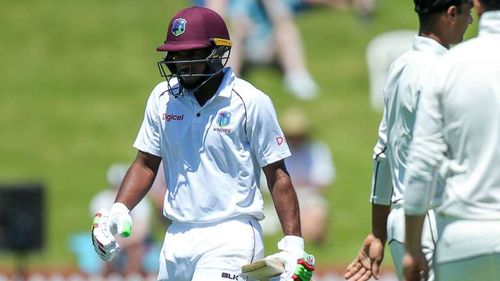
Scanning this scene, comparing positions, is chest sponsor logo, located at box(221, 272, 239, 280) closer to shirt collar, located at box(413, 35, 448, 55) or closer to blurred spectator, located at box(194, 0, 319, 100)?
shirt collar, located at box(413, 35, 448, 55)

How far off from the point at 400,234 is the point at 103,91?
13885 mm

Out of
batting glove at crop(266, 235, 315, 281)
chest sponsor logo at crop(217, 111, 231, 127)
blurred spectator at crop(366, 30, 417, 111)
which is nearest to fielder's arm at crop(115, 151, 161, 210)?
chest sponsor logo at crop(217, 111, 231, 127)

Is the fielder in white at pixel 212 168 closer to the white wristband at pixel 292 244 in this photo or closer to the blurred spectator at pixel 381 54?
the white wristband at pixel 292 244

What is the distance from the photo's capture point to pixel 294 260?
639cm

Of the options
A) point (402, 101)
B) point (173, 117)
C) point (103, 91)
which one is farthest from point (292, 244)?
point (103, 91)

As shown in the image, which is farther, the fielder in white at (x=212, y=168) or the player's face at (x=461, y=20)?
the fielder in white at (x=212, y=168)

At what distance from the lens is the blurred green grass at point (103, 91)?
58.7ft

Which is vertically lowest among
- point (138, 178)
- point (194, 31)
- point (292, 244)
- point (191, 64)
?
point (292, 244)

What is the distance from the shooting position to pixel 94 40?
20297 mm

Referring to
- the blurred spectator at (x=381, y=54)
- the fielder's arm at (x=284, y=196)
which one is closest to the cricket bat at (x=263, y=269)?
the fielder's arm at (x=284, y=196)

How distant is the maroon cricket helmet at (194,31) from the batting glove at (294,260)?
39.4 inches

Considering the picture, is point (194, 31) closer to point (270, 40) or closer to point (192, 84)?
point (192, 84)

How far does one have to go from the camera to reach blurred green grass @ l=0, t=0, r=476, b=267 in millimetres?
17891

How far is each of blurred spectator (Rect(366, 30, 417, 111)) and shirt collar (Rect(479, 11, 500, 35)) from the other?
46.6 ft
